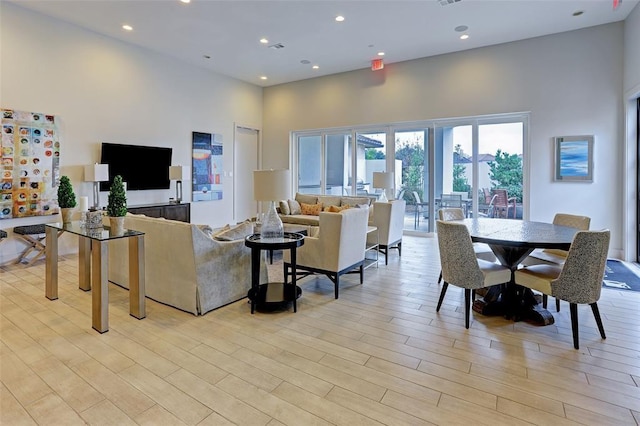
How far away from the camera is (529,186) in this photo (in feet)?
21.1

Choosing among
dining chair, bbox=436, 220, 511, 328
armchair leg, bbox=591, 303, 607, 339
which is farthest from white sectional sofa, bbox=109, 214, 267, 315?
armchair leg, bbox=591, 303, 607, 339

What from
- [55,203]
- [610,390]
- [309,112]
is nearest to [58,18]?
[55,203]

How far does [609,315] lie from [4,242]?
7.65m

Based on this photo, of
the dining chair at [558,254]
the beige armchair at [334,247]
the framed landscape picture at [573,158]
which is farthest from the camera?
the framed landscape picture at [573,158]

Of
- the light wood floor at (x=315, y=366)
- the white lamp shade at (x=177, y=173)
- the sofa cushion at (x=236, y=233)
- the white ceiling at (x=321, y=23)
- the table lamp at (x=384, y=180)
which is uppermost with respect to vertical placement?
the white ceiling at (x=321, y=23)

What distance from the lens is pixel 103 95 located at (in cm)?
620

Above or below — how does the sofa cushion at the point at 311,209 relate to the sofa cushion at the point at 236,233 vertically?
above

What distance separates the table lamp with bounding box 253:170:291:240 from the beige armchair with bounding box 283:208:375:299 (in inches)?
21.3

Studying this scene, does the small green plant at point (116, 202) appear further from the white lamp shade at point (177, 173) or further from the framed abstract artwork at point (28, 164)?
the white lamp shade at point (177, 173)

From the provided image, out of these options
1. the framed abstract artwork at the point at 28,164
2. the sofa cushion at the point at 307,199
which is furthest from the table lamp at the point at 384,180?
the framed abstract artwork at the point at 28,164

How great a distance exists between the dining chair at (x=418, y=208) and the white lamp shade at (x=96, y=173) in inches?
240

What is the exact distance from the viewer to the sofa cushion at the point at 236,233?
11.8 feet

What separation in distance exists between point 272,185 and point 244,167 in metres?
6.12

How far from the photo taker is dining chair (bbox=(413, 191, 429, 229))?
25.4ft
